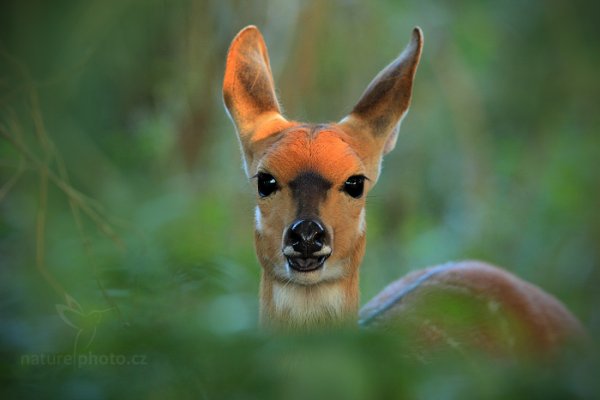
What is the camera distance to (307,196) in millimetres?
4762

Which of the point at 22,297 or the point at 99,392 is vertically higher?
the point at 22,297

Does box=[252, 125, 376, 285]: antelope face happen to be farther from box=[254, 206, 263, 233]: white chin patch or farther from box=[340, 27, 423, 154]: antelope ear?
box=[340, 27, 423, 154]: antelope ear

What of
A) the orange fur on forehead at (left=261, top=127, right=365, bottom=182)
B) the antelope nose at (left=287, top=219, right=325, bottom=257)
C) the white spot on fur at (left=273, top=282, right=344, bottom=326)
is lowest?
the white spot on fur at (left=273, top=282, right=344, bottom=326)

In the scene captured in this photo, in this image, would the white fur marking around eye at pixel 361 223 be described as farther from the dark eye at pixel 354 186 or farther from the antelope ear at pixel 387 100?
the antelope ear at pixel 387 100

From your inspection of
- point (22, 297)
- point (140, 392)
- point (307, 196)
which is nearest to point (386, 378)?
point (140, 392)

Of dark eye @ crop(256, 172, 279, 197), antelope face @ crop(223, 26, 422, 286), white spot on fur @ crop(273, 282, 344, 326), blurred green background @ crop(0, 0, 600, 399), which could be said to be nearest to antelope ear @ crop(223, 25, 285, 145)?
antelope face @ crop(223, 26, 422, 286)

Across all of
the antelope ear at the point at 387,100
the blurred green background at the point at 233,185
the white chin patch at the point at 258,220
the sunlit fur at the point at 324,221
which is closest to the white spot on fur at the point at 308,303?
the sunlit fur at the point at 324,221

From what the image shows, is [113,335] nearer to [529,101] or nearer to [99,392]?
[99,392]

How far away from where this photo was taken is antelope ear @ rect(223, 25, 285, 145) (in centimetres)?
557

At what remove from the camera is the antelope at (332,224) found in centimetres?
472

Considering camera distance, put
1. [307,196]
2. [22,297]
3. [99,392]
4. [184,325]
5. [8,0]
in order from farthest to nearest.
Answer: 1. [8,0]
2. [307,196]
3. [22,297]
4. [184,325]
5. [99,392]

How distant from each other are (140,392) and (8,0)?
402cm

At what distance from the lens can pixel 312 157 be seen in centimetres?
491

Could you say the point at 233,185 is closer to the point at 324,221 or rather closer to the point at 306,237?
the point at 324,221
